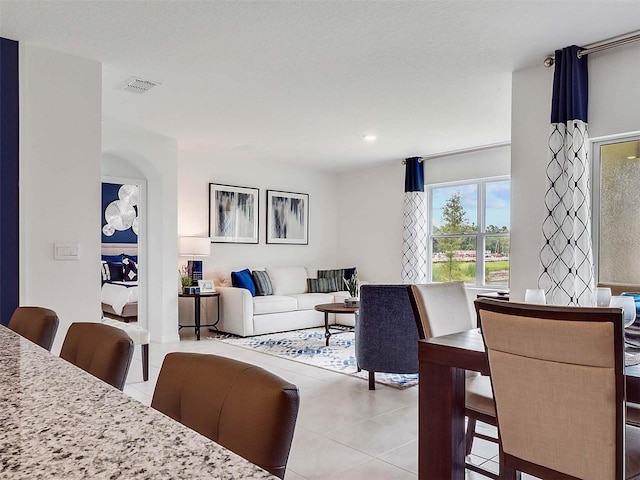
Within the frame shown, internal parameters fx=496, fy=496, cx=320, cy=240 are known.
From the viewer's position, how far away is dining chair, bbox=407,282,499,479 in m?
2.11

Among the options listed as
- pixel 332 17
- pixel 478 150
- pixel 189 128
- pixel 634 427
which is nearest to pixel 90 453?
pixel 634 427

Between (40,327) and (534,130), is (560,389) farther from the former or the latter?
(534,130)

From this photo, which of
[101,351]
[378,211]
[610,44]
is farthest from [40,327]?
[378,211]

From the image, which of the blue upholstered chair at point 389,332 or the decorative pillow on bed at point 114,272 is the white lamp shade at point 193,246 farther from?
the blue upholstered chair at point 389,332

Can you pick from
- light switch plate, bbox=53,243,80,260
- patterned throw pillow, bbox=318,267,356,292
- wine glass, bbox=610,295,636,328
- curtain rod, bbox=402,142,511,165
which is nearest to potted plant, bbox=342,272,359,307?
patterned throw pillow, bbox=318,267,356,292

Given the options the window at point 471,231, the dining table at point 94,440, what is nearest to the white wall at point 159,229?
the window at point 471,231

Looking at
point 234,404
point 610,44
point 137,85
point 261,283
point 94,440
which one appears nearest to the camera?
point 94,440

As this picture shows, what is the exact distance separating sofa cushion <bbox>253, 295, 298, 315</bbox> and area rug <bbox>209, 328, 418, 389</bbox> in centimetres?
31

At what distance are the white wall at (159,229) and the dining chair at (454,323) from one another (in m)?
4.03

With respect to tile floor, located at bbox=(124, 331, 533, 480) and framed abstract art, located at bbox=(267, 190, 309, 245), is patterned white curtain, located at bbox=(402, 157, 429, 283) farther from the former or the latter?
tile floor, located at bbox=(124, 331, 533, 480)

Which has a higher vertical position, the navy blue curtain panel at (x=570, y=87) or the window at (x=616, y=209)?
the navy blue curtain panel at (x=570, y=87)

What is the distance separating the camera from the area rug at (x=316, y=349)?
14.2 ft

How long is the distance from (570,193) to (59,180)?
11.4ft

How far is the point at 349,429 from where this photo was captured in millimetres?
3041
